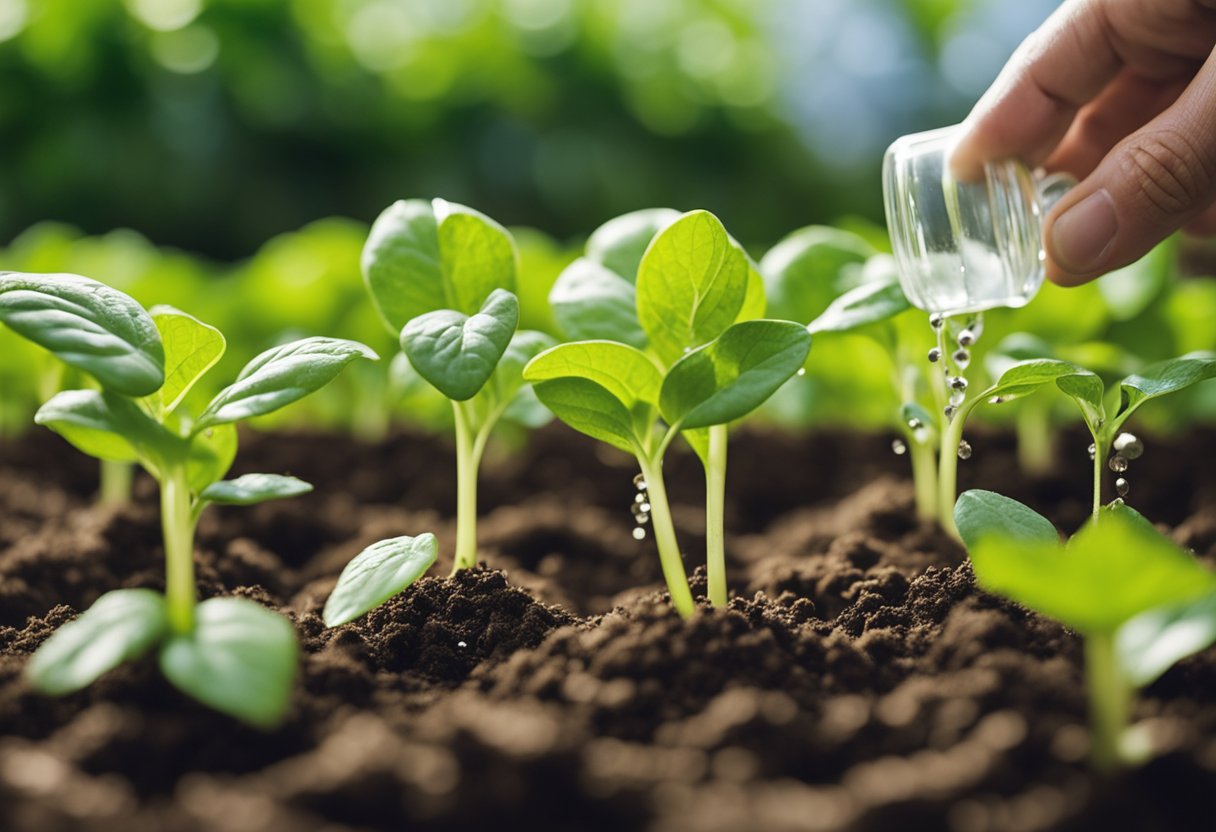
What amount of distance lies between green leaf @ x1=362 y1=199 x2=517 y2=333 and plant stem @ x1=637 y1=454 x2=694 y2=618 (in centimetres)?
25

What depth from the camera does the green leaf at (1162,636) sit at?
0.72m

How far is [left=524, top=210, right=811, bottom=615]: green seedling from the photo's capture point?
0.93 m

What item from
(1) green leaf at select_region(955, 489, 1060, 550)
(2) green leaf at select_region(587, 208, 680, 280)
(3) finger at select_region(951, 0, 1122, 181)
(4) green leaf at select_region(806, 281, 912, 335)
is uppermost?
(3) finger at select_region(951, 0, 1122, 181)

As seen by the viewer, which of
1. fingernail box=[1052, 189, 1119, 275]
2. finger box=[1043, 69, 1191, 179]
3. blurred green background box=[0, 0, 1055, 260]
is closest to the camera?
fingernail box=[1052, 189, 1119, 275]

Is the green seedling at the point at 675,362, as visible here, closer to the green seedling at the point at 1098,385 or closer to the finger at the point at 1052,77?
the green seedling at the point at 1098,385

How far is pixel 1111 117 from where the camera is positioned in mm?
1474

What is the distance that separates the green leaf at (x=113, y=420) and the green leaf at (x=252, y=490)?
0.04m

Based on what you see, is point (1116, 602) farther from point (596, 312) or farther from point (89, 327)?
point (89, 327)

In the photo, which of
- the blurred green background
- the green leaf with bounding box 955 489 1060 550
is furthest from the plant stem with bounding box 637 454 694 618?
the blurred green background

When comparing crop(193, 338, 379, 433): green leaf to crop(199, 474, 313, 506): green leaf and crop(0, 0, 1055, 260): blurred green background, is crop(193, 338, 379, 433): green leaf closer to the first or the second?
crop(199, 474, 313, 506): green leaf

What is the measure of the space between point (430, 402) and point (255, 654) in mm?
847

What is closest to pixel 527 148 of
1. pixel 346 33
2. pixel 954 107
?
pixel 346 33

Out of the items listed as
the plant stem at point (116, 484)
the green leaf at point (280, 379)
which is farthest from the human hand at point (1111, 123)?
the plant stem at point (116, 484)

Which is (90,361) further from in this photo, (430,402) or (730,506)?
(730,506)
